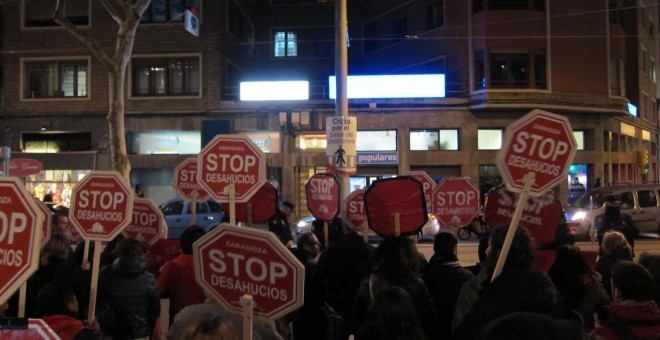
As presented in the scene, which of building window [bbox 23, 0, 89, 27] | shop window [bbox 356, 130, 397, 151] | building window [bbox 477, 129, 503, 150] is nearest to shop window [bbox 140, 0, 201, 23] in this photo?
building window [bbox 23, 0, 89, 27]

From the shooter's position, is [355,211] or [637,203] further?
→ [637,203]

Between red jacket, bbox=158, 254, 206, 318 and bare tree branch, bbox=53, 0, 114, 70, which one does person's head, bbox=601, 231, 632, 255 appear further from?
bare tree branch, bbox=53, 0, 114, 70

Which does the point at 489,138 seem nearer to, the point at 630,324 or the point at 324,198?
the point at 324,198

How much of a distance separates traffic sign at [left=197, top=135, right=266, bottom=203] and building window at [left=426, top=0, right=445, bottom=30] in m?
24.6

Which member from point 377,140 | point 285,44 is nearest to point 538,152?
point 377,140

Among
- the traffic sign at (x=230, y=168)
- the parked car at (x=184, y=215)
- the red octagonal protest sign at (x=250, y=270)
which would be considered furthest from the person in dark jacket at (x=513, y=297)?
the parked car at (x=184, y=215)

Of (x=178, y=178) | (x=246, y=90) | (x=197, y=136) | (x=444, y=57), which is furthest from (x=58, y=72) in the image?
(x=178, y=178)

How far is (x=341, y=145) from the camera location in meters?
11.7

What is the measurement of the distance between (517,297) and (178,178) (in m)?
6.72

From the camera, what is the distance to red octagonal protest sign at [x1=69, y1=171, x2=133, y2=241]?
19.5ft

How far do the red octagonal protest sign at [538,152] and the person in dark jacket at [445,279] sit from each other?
840 millimetres

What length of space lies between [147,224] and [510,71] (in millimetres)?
22666

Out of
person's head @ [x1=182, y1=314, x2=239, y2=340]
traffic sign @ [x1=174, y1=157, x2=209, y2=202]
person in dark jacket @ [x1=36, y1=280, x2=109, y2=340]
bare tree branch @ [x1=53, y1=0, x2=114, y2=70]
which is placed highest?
bare tree branch @ [x1=53, y1=0, x2=114, y2=70]

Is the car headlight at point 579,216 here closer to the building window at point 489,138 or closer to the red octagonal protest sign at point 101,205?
the building window at point 489,138
